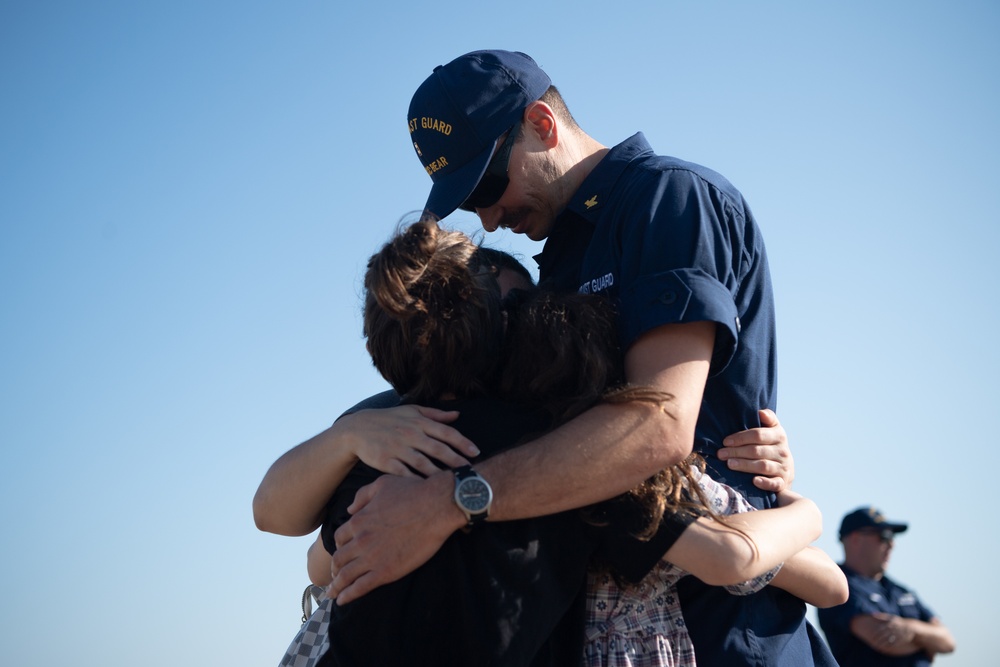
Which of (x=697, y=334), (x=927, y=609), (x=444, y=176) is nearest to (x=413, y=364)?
(x=697, y=334)

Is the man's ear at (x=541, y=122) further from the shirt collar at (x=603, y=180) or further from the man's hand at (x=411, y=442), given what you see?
the man's hand at (x=411, y=442)

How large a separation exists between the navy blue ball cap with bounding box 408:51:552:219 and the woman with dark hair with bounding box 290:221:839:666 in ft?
3.10

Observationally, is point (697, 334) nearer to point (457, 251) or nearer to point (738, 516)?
point (738, 516)

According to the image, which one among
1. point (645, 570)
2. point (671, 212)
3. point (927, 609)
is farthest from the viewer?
point (927, 609)

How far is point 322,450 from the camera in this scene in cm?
253

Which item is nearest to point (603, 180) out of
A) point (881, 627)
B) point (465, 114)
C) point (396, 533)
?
point (465, 114)

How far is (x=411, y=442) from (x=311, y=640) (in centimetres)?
70

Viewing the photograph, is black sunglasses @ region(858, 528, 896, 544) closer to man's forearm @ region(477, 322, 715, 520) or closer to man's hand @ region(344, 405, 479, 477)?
man's forearm @ region(477, 322, 715, 520)

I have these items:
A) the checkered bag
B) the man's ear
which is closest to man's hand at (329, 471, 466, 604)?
the checkered bag

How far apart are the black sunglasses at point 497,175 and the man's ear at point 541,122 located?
0.05m

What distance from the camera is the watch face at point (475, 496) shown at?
225 centimetres

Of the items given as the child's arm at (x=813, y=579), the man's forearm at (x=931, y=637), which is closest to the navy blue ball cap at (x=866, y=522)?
the man's forearm at (x=931, y=637)

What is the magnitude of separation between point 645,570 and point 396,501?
61cm

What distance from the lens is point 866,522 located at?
652cm
